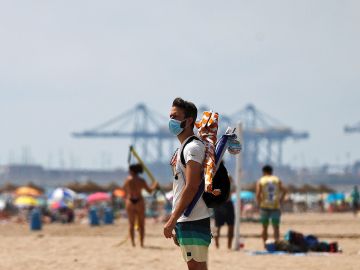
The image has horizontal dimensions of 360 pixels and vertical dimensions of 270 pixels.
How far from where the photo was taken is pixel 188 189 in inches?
195

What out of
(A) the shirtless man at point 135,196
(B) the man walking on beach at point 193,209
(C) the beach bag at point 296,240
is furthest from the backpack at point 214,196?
(A) the shirtless man at point 135,196

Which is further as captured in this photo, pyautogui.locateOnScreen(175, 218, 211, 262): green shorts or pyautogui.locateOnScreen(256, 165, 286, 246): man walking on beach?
pyautogui.locateOnScreen(256, 165, 286, 246): man walking on beach

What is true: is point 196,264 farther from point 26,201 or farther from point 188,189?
point 26,201

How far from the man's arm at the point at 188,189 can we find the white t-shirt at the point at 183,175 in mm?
35

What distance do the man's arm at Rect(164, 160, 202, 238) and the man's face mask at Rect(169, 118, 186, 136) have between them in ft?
0.74

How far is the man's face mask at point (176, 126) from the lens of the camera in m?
5.10

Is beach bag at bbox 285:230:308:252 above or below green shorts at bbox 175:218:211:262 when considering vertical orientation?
below

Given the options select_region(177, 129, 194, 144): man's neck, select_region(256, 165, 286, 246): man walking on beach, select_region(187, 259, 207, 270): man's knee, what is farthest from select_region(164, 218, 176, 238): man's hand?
select_region(256, 165, 286, 246): man walking on beach

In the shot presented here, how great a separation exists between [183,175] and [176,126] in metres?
0.28

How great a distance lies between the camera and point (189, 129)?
16.9 ft

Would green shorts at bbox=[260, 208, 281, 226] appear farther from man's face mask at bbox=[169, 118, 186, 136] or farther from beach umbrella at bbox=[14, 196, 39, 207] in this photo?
beach umbrella at bbox=[14, 196, 39, 207]

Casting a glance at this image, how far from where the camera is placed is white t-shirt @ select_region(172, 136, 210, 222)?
500cm

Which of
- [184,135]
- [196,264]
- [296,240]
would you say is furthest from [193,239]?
[296,240]

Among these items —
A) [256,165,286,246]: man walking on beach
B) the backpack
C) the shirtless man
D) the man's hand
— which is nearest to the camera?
the man's hand
